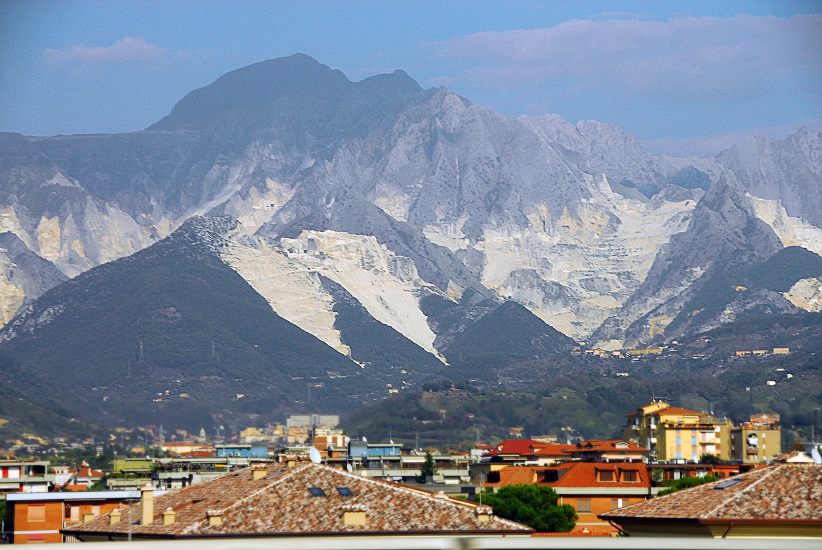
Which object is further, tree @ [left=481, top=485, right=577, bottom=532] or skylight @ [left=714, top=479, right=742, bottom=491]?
tree @ [left=481, top=485, right=577, bottom=532]

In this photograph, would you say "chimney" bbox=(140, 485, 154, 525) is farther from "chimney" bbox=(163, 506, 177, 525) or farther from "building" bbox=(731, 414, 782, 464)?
"building" bbox=(731, 414, 782, 464)

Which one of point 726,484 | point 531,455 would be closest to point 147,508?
point 726,484

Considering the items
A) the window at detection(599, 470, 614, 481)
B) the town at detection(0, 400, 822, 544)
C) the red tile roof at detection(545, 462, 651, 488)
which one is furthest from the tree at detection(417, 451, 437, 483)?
the window at detection(599, 470, 614, 481)

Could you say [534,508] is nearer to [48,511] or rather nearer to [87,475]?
[48,511]

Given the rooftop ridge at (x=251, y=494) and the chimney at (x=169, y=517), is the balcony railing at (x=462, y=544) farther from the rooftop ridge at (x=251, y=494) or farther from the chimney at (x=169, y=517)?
the chimney at (x=169, y=517)

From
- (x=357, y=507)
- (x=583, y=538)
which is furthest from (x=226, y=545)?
(x=357, y=507)
